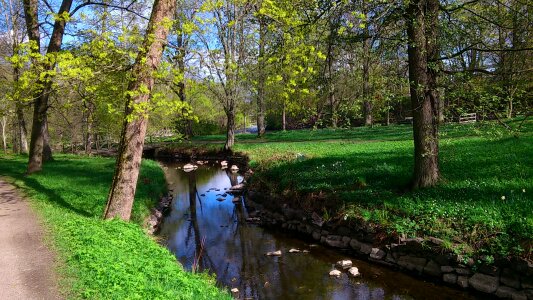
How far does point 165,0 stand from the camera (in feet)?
28.4

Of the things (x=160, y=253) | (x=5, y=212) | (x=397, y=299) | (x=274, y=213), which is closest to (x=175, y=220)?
(x=274, y=213)

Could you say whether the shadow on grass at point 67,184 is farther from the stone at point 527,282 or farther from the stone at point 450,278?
the stone at point 527,282

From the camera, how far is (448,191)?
9602 mm

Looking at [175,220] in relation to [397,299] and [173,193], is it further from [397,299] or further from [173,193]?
[397,299]

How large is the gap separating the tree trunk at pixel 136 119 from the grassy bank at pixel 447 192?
18.8ft

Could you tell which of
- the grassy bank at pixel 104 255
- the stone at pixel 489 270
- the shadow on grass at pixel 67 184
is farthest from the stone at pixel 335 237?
the shadow on grass at pixel 67 184

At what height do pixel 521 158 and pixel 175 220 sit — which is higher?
pixel 521 158

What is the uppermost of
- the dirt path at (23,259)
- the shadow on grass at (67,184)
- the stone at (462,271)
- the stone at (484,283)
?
the shadow on grass at (67,184)

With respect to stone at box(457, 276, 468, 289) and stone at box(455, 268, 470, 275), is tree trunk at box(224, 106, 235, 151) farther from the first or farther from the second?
stone at box(457, 276, 468, 289)

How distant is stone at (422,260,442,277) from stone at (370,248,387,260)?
3.62ft

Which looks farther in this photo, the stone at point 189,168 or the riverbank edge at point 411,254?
the stone at point 189,168

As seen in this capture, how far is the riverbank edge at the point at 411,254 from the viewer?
294 inches

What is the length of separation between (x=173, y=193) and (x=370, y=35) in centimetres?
1297

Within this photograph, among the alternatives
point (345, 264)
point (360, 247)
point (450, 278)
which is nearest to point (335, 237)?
point (360, 247)
